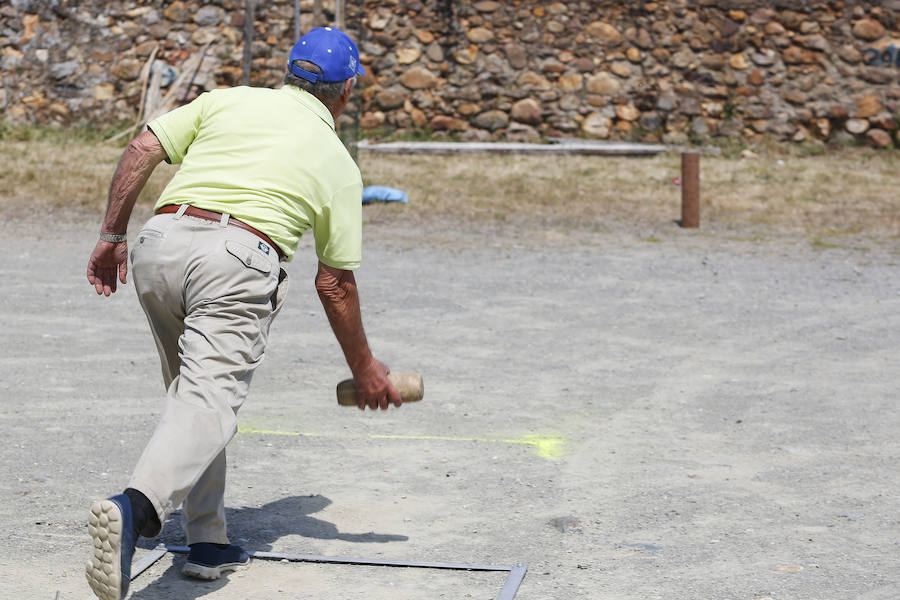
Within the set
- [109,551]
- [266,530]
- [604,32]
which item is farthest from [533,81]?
[109,551]

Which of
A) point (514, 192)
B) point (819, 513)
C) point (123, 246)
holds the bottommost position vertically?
point (514, 192)

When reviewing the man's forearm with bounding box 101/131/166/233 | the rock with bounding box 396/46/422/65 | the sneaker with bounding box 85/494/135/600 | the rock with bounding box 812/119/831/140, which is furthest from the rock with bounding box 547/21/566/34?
the sneaker with bounding box 85/494/135/600

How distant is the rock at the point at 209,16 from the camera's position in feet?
57.7

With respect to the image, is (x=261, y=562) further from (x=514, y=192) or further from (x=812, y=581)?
(x=514, y=192)

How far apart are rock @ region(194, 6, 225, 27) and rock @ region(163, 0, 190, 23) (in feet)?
0.54

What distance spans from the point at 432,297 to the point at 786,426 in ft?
11.3

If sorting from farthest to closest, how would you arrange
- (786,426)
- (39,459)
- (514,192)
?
(514,192), (786,426), (39,459)

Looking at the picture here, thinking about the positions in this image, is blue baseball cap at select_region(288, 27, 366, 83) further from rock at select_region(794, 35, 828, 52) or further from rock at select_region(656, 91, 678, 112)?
rock at select_region(794, 35, 828, 52)

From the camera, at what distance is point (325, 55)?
3854 millimetres

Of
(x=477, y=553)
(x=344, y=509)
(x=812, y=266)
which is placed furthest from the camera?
(x=812, y=266)

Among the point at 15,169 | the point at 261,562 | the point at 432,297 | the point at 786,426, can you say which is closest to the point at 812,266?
the point at 432,297

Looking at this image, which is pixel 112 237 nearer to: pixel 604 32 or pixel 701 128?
A: pixel 604 32

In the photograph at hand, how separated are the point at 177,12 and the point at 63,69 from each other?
6.09 ft

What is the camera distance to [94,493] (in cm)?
472
